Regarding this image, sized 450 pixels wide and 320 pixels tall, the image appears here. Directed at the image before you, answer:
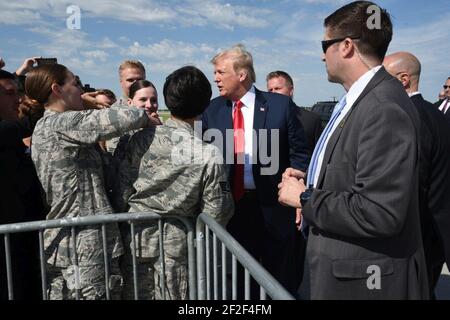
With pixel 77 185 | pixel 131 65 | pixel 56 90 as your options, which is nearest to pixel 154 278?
pixel 77 185

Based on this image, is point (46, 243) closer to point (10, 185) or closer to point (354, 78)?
point (10, 185)

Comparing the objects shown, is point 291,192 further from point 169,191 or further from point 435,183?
point 435,183

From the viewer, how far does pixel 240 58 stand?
3287mm

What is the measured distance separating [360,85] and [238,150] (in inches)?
65.9

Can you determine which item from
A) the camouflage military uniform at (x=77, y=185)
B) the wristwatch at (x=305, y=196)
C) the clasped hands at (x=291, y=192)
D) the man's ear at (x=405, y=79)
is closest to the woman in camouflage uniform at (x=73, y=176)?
the camouflage military uniform at (x=77, y=185)

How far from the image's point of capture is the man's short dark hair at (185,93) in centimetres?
234

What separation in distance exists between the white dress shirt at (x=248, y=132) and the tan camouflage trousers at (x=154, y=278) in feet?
3.49

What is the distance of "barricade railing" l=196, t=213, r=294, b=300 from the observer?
1.28 metres

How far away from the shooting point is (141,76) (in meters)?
4.54

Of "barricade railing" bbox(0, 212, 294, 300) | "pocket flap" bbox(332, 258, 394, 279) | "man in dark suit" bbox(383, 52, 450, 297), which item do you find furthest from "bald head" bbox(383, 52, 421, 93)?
"barricade railing" bbox(0, 212, 294, 300)

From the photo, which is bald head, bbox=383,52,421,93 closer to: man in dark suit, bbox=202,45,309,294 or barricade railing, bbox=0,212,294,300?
man in dark suit, bbox=202,45,309,294

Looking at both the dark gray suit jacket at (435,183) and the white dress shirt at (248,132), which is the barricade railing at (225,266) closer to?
the white dress shirt at (248,132)
